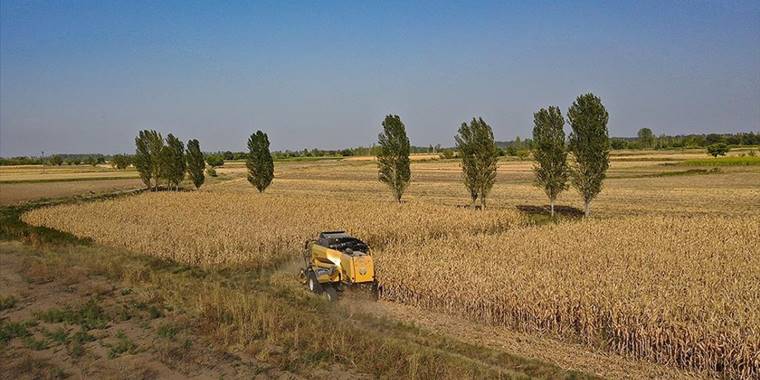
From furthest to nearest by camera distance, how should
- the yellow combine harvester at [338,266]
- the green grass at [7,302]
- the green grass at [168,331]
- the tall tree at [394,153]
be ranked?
the tall tree at [394,153] < the green grass at [7,302] < the yellow combine harvester at [338,266] < the green grass at [168,331]

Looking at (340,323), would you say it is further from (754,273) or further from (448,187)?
(448,187)

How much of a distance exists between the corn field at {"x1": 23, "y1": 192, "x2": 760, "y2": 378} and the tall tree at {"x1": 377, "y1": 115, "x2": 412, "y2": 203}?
16.7 feet

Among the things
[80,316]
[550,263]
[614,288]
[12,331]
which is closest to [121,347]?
[80,316]

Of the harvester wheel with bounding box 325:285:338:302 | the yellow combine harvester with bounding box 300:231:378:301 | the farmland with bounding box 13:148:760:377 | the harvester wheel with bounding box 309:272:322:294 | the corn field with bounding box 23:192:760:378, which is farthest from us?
the harvester wheel with bounding box 309:272:322:294

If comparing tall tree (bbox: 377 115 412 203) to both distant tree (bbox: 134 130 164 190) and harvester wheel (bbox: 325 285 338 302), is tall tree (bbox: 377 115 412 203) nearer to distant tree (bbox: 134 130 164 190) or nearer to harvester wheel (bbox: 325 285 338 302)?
harvester wheel (bbox: 325 285 338 302)

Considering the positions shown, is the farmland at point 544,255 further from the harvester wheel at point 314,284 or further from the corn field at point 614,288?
the harvester wheel at point 314,284

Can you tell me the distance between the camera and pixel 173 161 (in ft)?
211

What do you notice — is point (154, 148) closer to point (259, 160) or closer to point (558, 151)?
point (259, 160)

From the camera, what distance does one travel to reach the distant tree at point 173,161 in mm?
64312

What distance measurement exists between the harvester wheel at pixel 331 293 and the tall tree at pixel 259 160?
1539 inches

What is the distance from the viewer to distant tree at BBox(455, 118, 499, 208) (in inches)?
1401

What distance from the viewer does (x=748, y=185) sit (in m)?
48.5

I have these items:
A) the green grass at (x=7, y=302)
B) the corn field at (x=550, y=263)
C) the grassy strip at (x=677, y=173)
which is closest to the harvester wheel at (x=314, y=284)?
the corn field at (x=550, y=263)

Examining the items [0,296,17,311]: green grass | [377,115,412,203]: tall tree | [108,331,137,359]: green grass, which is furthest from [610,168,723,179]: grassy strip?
[0,296,17,311]: green grass
